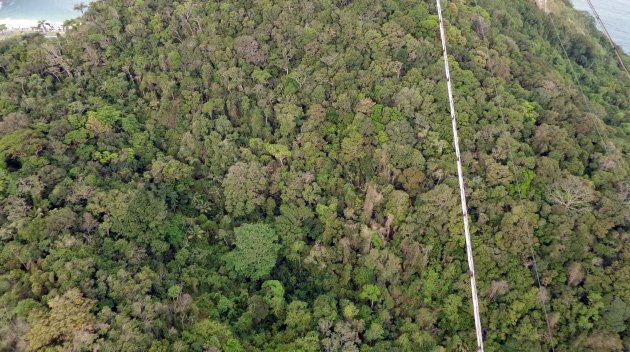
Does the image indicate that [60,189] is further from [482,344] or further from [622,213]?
[622,213]

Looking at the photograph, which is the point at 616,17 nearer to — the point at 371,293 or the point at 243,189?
the point at 371,293

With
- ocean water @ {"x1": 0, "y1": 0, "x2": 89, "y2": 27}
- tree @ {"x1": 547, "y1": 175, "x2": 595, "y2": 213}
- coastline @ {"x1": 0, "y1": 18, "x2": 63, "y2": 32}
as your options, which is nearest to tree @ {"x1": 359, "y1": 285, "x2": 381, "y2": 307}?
tree @ {"x1": 547, "y1": 175, "x2": 595, "y2": 213}

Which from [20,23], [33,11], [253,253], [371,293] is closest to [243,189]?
[253,253]

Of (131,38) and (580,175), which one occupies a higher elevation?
(580,175)

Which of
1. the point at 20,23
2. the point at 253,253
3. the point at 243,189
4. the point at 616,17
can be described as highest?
the point at 616,17

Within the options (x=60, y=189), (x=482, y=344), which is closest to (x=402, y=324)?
(x=482, y=344)

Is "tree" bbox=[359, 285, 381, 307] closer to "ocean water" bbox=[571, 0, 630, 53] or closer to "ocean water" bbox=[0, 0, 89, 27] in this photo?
"ocean water" bbox=[571, 0, 630, 53]
